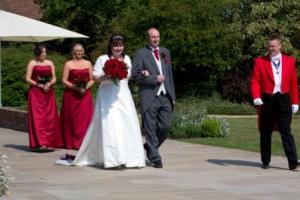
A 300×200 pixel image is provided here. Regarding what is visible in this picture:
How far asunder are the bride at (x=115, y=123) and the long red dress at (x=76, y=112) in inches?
82.5

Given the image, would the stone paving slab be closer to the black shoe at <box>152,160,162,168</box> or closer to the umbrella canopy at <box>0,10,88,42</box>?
the black shoe at <box>152,160,162,168</box>

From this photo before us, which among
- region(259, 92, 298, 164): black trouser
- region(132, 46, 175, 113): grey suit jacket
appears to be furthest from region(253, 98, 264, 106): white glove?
region(132, 46, 175, 113): grey suit jacket

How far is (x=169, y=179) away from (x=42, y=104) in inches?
192

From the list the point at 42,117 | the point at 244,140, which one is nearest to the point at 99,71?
the point at 42,117

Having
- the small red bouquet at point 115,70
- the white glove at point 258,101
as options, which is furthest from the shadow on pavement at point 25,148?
the white glove at point 258,101

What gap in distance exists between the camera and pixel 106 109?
1221cm

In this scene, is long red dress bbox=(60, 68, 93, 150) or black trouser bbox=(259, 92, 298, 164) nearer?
black trouser bbox=(259, 92, 298, 164)

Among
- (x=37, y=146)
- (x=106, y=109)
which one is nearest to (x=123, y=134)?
(x=106, y=109)

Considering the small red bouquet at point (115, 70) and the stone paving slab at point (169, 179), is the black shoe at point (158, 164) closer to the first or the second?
the stone paving slab at point (169, 179)

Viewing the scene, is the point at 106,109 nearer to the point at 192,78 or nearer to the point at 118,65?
the point at 118,65

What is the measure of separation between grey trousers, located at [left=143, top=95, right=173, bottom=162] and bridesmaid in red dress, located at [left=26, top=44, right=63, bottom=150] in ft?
10.1

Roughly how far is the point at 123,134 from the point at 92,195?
104 inches

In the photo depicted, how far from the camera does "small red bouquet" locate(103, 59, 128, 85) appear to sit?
11781 millimetres

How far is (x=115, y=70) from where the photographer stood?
11.8 metres
